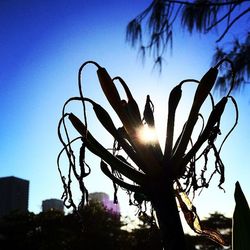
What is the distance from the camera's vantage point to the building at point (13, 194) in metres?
29.8

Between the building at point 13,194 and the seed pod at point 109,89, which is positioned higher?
the building at point 13,194

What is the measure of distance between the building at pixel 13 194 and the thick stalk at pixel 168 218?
29.4m

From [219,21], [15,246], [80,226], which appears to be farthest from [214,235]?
[15,246]

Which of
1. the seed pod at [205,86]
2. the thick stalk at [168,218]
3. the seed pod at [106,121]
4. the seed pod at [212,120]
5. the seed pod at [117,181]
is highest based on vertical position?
the seed pod at [205,86]

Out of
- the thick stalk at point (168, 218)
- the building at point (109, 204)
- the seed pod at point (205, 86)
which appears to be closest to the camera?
the thick stalk at point (168, 218)

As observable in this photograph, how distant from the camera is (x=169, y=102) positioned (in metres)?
1.01

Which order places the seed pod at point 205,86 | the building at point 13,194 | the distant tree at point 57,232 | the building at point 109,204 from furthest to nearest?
the building at point 13,194, the distant tree at point 57,232, the building at point 109,204, the seed pod at point 205,86

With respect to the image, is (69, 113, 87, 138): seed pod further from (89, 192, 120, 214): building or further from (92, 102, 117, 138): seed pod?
(89, 192, 120, 214): building

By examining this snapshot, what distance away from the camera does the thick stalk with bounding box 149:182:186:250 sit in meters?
0.74

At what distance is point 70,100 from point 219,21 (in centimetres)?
338

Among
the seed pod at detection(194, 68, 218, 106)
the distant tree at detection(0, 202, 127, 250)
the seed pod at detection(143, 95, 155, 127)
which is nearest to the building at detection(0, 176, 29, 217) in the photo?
the distant tree at detection(0, 202, 127, 250)

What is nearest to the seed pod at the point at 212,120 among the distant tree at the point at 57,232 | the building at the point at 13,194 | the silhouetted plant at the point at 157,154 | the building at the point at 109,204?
the silhouetted plant at the point at 157,154

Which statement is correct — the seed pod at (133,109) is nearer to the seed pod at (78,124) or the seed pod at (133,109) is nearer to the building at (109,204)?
the seed pod at (78,124)

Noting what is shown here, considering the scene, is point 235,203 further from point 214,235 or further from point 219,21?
point 219,21
